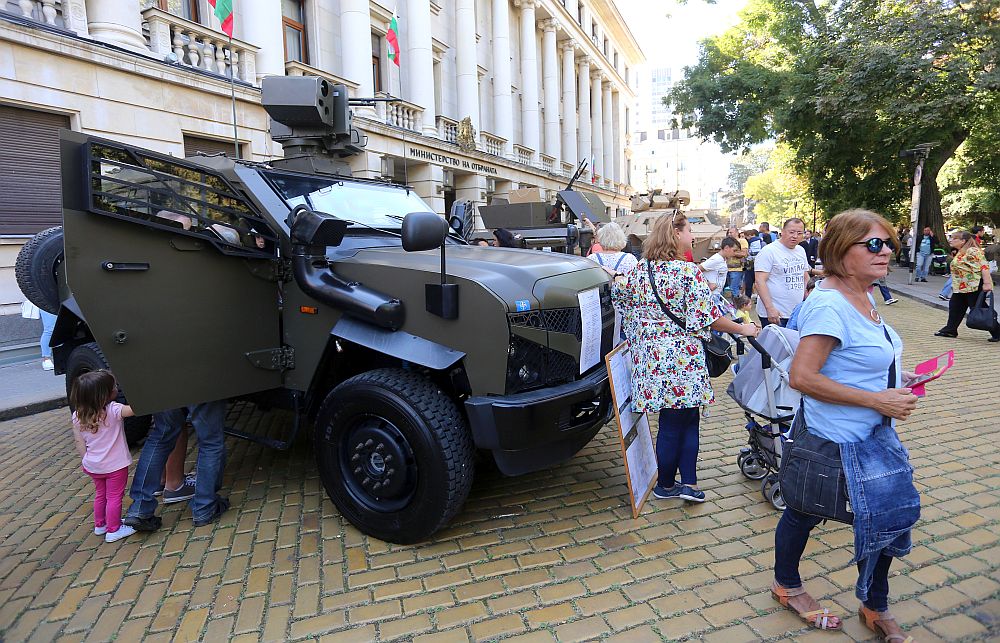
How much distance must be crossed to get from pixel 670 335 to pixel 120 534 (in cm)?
352

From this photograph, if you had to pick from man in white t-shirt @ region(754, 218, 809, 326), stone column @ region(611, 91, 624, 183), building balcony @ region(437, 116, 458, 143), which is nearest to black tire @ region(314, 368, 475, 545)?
man in white t-shirt @ region(754, 218, 809, 326)

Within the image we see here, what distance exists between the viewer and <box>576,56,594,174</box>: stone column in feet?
124

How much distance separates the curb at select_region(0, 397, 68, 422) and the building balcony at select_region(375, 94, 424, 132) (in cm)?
1197

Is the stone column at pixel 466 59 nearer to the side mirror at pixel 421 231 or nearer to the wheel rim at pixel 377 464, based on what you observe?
the side mirror at pixel 421 231

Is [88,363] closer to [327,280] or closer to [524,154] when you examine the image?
[327,280]

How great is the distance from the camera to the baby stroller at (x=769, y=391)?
3561mm

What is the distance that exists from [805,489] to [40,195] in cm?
1115

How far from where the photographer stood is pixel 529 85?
28.8 m

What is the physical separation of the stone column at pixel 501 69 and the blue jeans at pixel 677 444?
23.2m

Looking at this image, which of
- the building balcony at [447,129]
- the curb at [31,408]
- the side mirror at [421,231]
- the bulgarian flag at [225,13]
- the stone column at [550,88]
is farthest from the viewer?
the stone column at [550,88]

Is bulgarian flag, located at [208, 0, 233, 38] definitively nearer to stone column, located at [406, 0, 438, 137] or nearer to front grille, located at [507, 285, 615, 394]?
front grille, located at [507, 285, 615, 394]

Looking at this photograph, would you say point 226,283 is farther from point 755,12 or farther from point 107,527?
point 755,12

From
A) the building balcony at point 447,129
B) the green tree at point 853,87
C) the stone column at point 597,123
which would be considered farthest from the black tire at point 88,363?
the stone column at point 597,123

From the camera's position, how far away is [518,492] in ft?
13.7
